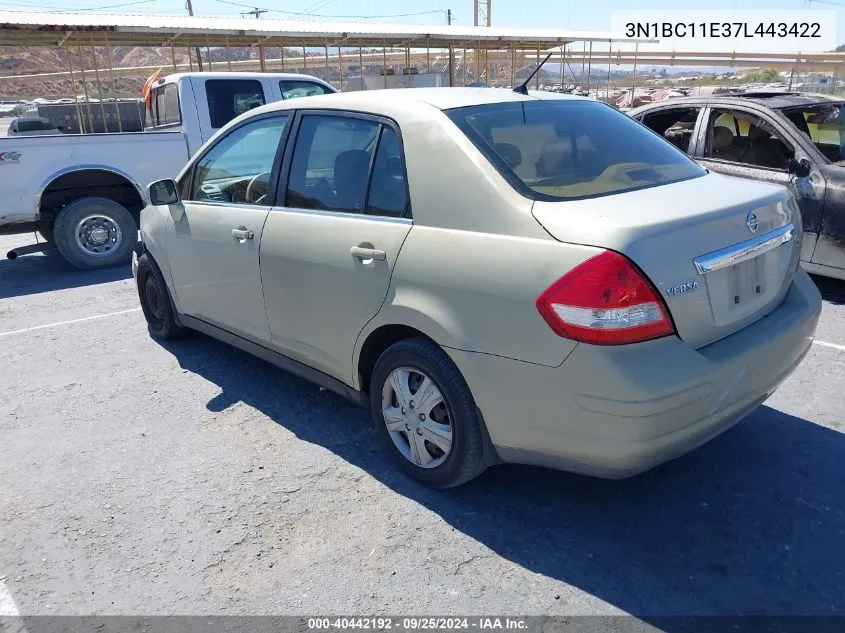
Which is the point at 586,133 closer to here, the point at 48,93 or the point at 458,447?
the point at 458,447

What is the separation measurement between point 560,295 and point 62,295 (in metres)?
6.28

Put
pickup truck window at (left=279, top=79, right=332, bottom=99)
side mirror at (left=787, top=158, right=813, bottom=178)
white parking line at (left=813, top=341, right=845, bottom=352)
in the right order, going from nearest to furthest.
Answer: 1. white parking line at (left=813, top=341, right=845, bottom=352)
2. side mirror at (left=787, top=158, right=813, bottom=178)
3. pickup truck window at (left=279, top=79, right=332, bottom=99)

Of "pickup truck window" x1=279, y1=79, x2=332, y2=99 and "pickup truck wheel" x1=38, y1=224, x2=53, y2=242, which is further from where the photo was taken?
"pickup truck window" x1=279, y1=79, x2=332, y2=99

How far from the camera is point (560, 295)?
2436 millimetres

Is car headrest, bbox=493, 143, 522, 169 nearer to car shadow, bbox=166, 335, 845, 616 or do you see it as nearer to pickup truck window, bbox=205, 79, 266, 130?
car shadow, bbox=166, 335, 845, 616

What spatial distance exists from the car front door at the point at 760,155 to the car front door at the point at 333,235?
13.5 feet

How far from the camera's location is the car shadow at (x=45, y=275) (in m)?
7.47

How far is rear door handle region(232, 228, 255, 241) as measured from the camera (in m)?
3.80

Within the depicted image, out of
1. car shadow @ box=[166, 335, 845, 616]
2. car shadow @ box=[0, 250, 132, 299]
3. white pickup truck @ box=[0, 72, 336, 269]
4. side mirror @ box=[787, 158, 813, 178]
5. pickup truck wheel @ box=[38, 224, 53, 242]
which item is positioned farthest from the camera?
pickup truck wheel @ box=[38, 224, 53, 242]

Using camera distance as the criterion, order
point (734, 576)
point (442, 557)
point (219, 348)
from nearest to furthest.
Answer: point (734, 576)
point (442, 557)
point (219, 348)

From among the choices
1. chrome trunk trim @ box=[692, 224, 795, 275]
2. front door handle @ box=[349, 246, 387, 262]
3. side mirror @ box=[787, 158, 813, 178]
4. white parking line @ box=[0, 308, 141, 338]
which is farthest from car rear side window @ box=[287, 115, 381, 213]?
side mirror @ box=[787, 158, 813, 178]

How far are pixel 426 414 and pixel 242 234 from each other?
5.14ft

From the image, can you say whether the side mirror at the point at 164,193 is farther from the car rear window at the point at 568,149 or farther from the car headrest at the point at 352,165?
the car rear window at the point at 568,149

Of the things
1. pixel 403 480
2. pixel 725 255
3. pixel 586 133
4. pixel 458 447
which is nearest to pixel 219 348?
pixel 403 480
